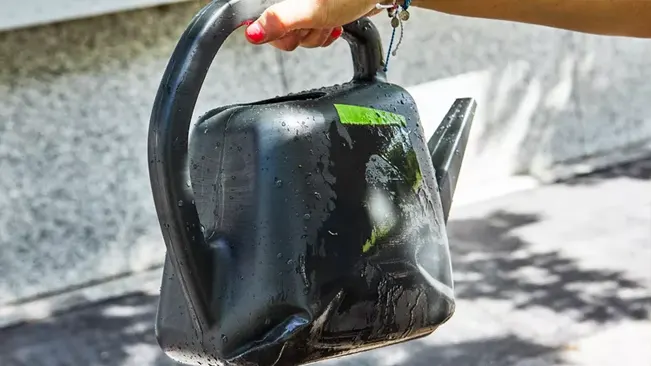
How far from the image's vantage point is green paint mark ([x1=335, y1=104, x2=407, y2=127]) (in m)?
1.25

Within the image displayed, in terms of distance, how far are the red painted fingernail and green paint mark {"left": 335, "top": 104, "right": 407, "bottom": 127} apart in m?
0.18

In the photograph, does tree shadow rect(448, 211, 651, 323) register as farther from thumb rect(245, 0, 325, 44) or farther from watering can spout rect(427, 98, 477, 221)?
thumb rect(245, 0, 325, 44)

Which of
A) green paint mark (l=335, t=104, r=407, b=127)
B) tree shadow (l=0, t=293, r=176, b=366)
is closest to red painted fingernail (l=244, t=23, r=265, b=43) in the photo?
green paint mark (l=335, t=104, r=407, b=127)

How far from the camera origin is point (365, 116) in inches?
50.4

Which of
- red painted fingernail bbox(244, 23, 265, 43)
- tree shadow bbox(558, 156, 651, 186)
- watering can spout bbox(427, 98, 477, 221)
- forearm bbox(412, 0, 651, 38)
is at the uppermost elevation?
red painted fingernail bbox(244, 23, 265, 43)

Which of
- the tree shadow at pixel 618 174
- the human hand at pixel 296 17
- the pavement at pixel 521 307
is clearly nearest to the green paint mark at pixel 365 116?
the human hand at pixel 296 17

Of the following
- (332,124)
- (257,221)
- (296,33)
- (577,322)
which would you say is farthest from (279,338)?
(577,322)

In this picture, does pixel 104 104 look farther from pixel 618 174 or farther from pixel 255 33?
pixel 255 33

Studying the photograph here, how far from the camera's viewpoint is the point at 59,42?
430cm

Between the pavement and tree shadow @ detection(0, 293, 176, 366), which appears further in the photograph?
→ tree shadow @ detection(0, 293, 176, 366)

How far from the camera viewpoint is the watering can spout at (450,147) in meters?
1.51

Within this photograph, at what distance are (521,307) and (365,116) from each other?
8.52 ft

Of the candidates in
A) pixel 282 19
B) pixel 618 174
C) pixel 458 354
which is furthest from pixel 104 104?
pixel 282 19

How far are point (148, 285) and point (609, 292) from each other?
2138 millimetres
